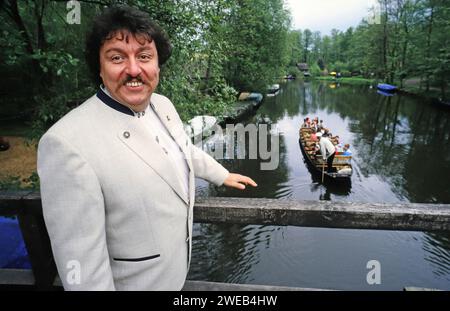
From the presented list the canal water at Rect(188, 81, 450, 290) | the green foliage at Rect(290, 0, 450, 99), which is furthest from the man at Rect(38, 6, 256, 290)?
the green foliage at Rect(290, 0, 450, 99)

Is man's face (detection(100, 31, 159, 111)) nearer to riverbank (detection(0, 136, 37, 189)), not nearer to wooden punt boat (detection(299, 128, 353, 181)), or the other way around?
riverbank (detection(0, 136, 37, 189))

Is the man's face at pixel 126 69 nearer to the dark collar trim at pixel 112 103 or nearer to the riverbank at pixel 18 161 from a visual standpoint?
the dark collar trim at pixel 112 103

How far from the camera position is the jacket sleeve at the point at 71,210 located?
3.60ft

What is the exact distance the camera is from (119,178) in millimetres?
1226

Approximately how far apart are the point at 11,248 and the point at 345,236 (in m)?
8.44

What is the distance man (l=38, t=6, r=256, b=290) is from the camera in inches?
44.1

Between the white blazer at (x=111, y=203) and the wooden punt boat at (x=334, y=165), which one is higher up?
the white blazer at (x=111, y=203)

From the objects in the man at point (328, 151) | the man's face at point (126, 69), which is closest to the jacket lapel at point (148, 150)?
the man's face at point (126, 69)

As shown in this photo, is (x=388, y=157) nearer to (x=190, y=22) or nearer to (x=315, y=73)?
(x=190, y=22)

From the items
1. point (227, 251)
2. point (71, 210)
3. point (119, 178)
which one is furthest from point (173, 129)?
point (227, 251)

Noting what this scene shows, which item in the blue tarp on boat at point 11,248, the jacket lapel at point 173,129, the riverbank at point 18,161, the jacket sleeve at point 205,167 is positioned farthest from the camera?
the riverbank at point 18,161

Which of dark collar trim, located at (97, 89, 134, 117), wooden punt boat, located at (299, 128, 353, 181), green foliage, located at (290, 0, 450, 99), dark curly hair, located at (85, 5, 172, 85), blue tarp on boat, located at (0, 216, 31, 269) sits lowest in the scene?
wooden punt boat, located at (299, 128, 353, 181)
